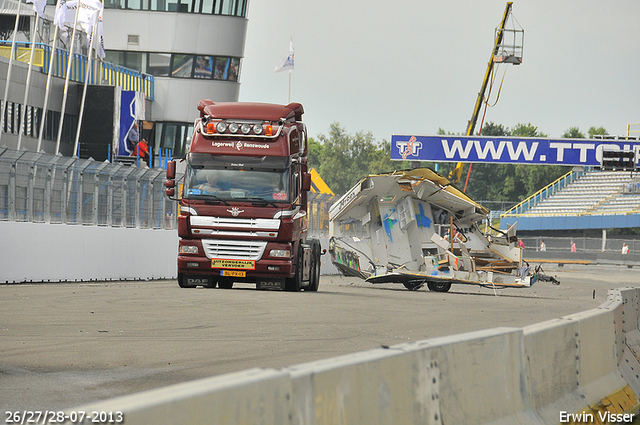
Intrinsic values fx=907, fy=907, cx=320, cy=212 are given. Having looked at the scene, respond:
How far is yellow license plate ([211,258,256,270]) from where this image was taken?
705 inches

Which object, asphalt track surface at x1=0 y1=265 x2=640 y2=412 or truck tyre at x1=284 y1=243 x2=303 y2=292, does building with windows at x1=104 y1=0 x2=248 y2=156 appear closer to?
asphalt track surface at x1=0 y1=265 x2=640 y2=412

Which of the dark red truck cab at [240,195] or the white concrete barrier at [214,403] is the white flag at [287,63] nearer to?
the dark red truck cab at [240,195]

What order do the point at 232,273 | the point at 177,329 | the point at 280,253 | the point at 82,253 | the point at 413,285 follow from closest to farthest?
the point at 177,329, the point at 280,253, the point at 232,273, the point at 82,253, the point at 413,285

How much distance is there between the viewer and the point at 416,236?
24.4 m

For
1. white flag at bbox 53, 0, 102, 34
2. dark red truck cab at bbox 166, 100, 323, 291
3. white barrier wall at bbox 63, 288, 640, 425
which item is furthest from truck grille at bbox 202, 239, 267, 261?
white flag at bbox 53, 0, 102, 34

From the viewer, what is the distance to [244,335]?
35.8ft

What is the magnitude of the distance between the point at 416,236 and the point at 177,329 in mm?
13716

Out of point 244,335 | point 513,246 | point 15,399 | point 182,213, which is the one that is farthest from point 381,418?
point 513,246

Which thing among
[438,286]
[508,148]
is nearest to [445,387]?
[438,286]

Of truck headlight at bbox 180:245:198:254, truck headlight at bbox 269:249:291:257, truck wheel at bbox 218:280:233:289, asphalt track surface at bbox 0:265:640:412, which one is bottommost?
asphalt track surface at bbox 0:265:640:412

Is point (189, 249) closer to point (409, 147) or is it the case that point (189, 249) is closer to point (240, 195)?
point (240, 195)

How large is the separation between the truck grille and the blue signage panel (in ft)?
96.5

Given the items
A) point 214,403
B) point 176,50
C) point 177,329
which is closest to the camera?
point 214,403

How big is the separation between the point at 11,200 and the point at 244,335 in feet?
34.3
